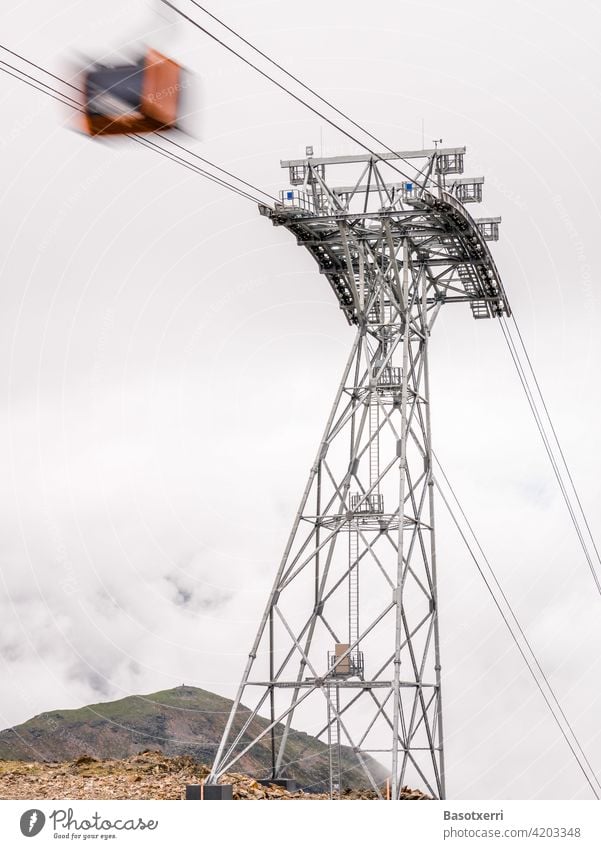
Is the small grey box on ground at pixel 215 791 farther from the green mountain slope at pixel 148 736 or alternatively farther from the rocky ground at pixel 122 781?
the green mountain slope at pixel 148 736

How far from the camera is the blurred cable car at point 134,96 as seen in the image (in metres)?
35.5

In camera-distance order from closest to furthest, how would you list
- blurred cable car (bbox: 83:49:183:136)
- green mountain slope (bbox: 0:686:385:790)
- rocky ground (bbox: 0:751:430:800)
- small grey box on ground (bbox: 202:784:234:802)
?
blurred cable car (bbox: 83:49:183:136) → small grey box on ground (bbox: 202:784:234:802) → rocky ground (bbox: 0:751:430:800) → green mountain slope (bbox: 0:686:385:790)

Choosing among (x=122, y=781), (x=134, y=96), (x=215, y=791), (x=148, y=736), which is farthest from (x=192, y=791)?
(x=148, y=736)

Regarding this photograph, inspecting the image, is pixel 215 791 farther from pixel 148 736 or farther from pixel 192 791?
pixel 148 736

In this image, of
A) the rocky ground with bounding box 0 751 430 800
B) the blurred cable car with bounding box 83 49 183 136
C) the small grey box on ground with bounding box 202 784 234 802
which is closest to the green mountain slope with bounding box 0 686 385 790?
the rocky ground with bounding box 0 751 430 800

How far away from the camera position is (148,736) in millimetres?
161875

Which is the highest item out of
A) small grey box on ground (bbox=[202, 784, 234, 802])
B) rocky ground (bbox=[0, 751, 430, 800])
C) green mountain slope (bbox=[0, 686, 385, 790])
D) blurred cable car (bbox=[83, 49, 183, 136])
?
green mountain slope (bbox=[0, 686, 385, 790])

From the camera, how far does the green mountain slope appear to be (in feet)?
462

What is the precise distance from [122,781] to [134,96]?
20403mm

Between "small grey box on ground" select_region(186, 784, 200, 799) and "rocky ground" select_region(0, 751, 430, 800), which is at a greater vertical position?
"rocky ground" select_region(0, 751, 430, 800)

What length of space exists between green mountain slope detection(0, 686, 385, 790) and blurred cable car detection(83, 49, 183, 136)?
90.1 m

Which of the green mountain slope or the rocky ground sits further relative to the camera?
the green mountain slope

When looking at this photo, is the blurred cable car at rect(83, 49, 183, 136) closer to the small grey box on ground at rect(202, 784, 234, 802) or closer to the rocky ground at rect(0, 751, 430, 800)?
the small grey box on ground at rect(202, 784, 234, 802)

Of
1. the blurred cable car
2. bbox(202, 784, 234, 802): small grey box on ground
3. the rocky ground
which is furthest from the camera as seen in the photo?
the rocky ground
